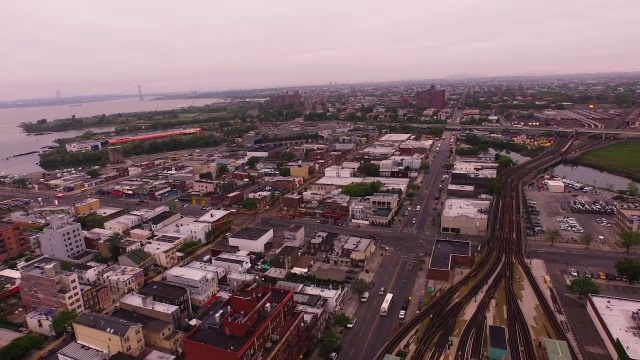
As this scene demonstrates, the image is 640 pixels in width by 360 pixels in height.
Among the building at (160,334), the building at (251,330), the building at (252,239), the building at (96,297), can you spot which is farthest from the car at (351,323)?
the building at (96,297)

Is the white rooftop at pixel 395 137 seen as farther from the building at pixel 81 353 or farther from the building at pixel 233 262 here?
the building at pixel 81 353

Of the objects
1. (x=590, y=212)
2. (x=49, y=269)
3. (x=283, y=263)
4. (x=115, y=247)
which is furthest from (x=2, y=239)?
(x=590, y=212)

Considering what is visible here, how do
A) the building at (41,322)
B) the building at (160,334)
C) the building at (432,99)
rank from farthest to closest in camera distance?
the building at (432,99) < the building at (41,322) < the building at (160,334)

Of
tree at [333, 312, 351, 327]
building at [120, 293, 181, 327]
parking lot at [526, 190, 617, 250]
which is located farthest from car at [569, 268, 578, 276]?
building at [120, 293, 181, 327]

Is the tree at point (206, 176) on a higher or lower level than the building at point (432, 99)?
lower

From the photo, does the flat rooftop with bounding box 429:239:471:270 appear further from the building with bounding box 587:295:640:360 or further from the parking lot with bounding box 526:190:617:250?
the building with bounding box 587:295:640:360

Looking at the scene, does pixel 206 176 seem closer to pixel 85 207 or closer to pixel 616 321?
pixel 85 207

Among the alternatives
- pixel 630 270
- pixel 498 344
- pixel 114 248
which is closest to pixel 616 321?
pixel 630 270
